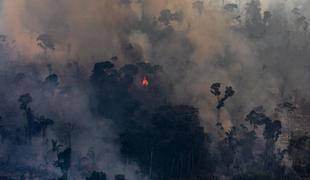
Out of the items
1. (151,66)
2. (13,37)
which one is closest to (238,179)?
(151,66)

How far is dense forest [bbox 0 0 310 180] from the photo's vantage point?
14425 centimetres

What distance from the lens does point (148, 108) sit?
166000 mm

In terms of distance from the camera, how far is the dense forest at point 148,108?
473 ft

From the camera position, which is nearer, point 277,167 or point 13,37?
point 277,167

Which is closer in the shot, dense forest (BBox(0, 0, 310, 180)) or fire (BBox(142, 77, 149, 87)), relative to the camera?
dense forest (BBox(0, 0, 310, 180))

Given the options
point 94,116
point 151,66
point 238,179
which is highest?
point 151,66

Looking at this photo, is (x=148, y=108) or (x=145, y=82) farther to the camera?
(x=145, y=82)

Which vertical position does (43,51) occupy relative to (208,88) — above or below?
above

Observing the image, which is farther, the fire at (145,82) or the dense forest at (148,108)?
the fire at (145,82)

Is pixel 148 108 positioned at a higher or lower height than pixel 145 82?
lower

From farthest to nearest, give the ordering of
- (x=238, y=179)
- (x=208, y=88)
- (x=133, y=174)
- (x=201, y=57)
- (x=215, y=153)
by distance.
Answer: (x=201, y=57)
(x=208, y=88)
(x=215, y=153)
(x=133, y=174)
(x=238, y=179)

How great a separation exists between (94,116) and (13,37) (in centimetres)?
5285

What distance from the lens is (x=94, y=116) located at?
162 metres

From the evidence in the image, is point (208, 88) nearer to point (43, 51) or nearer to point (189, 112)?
point (189, 112)
